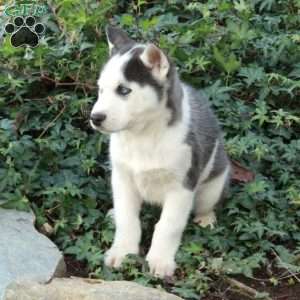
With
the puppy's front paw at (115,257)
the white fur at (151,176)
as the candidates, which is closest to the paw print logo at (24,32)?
the white fur at (151,176)

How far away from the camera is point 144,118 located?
4.32 metres

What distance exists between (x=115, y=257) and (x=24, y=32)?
93.7 inches

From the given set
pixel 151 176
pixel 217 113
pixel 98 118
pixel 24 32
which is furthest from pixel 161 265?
pixel 24 32

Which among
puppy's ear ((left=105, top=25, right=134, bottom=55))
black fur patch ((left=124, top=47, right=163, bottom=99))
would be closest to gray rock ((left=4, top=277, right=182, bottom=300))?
black fur patch ((left=124, top=47, right=163, bottom=99))

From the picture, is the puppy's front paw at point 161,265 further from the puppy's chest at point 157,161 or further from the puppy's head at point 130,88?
the puppy's head at point 130,88

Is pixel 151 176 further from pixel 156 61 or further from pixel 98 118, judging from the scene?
pixel 156 61

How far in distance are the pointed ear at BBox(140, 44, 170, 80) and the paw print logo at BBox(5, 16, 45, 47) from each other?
2.14 m

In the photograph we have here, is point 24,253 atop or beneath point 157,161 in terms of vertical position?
beneath

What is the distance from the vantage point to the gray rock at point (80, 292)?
376 cm

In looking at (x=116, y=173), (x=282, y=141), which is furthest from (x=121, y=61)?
(x=282, y=141)

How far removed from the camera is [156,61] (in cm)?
427

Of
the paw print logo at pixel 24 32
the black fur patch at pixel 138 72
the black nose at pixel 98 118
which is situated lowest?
the paw print logo at pixel 24 32

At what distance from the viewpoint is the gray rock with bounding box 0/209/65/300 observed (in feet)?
13.9

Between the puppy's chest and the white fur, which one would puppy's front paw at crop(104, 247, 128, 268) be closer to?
the white fur
